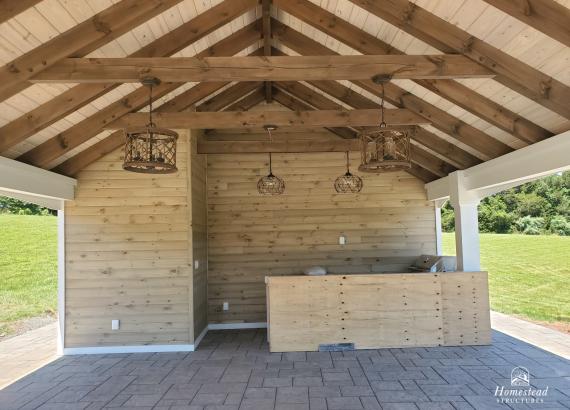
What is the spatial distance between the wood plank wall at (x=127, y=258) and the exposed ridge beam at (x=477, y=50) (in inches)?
133

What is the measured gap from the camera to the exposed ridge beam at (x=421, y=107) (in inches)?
189

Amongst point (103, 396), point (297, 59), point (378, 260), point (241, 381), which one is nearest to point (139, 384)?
point (103, 396)

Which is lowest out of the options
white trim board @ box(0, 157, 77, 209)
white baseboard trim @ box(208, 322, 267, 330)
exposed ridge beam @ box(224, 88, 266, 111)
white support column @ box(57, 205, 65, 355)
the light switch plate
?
white baseboard trim @ box(208, 322, 267, 330)

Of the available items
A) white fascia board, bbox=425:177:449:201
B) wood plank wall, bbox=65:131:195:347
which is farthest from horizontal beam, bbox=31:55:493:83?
white fascia board, bbox=425:177:449:201

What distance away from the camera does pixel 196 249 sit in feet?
19.9

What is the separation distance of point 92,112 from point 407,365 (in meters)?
4.47

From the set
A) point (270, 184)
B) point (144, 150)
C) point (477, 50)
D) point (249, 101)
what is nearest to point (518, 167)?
point (477, 50)

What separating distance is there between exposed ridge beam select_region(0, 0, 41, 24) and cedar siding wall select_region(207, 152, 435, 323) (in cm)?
454

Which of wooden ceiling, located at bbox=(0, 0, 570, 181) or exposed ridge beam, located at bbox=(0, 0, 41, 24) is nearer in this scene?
exposed ridge beam, located at bbox=(0, 0, 41, 24)

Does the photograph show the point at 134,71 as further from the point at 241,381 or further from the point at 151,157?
the point at 241,381

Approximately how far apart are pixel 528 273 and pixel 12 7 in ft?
36.4

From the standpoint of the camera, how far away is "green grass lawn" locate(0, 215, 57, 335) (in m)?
8.41

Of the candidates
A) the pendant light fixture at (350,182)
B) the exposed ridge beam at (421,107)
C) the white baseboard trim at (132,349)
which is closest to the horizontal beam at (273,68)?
the exposed ridge beam at (421,107)

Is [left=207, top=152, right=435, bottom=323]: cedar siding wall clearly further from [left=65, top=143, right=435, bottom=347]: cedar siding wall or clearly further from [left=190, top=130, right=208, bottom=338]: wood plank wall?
[left=190, top=130, right=208, bottom=338]: wood plank wall
